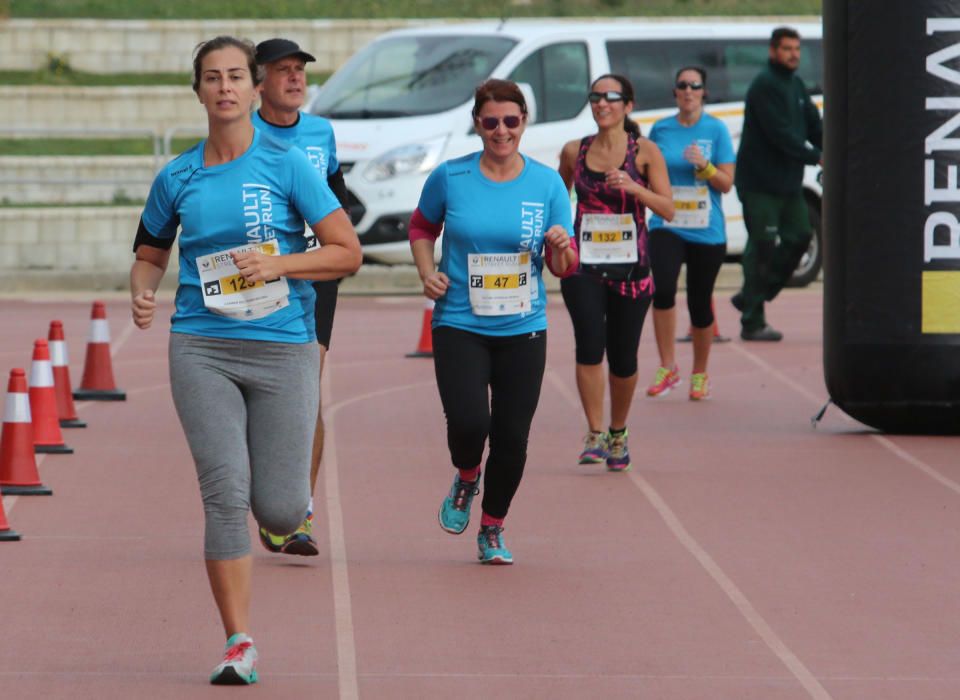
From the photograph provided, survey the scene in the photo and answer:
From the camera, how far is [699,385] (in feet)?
44.7

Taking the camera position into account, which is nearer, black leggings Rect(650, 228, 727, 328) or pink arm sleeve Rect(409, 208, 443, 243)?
pink arm sleeve Rect(409, 208, 443, 243)

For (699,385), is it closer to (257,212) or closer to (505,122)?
(505,122)

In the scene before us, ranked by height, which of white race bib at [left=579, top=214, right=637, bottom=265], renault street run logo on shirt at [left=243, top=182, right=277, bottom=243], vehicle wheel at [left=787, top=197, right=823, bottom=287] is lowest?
vehicle wheel at [left=787, top=197, right=823, bottom=287]

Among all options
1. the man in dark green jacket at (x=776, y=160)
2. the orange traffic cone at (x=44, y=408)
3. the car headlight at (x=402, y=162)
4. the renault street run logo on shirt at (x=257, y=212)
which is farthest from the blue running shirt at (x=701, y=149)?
the renault street run logo on shirt at (x=257, y=212)

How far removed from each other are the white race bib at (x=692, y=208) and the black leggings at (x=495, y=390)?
4.98m

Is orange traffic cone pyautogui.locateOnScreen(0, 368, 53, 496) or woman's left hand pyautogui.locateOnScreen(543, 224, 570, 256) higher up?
woman's left hand pyautogui.locateOnScreen(543, 224, 570, 256)

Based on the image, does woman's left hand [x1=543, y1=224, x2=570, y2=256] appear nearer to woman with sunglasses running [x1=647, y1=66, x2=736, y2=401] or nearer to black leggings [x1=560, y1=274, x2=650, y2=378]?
black leggings [x1=560, y1=274, x2=650, y2=378]

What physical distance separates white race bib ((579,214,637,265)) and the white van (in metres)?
9.50

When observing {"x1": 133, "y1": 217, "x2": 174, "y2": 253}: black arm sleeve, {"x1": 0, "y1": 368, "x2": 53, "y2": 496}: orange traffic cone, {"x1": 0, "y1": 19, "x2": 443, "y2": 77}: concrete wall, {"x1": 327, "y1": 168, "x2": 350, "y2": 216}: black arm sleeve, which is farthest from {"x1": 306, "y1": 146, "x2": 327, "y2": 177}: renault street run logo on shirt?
{"x1": 0, "y1": 19, "x2": 443, "y2": 77}: concrete wall

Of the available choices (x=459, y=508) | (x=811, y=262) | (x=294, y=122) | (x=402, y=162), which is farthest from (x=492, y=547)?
(x=811, y=262)

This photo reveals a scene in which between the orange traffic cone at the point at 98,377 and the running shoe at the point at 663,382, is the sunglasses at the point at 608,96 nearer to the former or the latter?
the running shoe at the point at 663,382

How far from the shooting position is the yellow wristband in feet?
43.4

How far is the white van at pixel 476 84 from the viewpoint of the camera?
808 inches

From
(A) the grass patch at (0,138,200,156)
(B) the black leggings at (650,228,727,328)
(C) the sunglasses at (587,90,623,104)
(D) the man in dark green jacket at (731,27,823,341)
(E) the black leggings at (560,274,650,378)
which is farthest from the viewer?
(A) the grass patch at (0,138,200,156)
